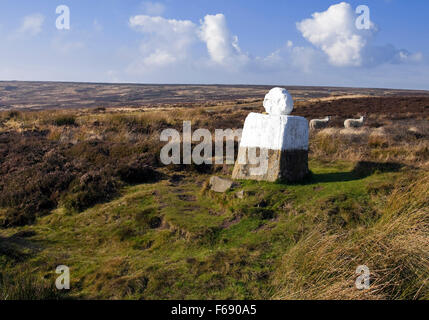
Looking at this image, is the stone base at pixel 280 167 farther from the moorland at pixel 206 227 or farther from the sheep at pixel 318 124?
the sheep at pixel 318 124

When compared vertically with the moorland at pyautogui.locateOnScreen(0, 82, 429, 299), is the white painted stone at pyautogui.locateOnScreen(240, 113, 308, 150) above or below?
above

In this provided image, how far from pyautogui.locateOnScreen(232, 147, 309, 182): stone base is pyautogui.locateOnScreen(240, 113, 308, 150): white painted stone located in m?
0.16

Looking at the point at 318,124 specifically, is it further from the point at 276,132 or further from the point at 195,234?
the point at 195,234

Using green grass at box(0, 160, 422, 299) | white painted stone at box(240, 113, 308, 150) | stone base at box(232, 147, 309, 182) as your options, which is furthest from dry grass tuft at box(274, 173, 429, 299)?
white painted stone at box(240, 113, 308, 150)

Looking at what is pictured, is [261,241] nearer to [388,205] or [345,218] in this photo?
[345,218]

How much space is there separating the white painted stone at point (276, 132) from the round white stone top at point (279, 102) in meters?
0.38

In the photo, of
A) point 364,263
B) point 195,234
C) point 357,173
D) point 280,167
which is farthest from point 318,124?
point 364,263

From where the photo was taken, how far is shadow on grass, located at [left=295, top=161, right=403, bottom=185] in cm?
872

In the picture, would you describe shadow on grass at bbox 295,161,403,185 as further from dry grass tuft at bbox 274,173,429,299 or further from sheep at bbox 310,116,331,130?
sheep at bbox 310,116,331,130

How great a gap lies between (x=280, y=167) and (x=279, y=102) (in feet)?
6.26

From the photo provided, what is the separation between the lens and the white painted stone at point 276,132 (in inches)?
328

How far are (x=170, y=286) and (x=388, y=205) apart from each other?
465cm

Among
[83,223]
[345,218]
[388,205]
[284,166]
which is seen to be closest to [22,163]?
[83,223]

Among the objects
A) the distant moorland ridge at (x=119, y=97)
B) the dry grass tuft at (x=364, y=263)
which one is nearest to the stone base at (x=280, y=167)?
the dry grass tuft at (x=364, y=263)
